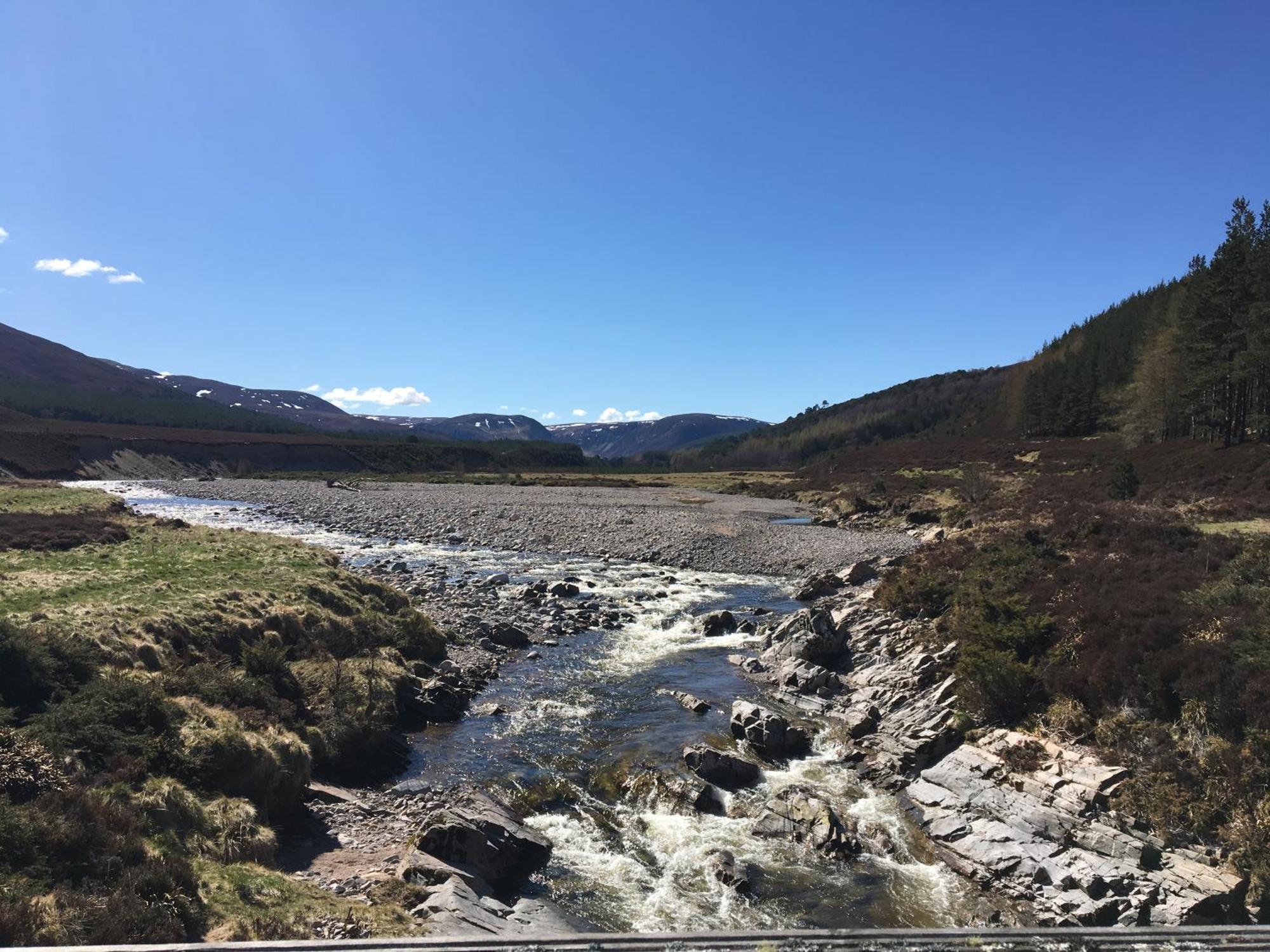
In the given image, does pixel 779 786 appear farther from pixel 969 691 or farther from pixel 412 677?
pixel 412 677

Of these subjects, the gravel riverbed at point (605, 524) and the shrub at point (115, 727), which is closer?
the shrub at point (115, 727)

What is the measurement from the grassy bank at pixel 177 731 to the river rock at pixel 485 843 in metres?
2.12

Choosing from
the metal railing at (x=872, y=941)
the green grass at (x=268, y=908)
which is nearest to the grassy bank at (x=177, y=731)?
the green grass at (x=268, y=908)

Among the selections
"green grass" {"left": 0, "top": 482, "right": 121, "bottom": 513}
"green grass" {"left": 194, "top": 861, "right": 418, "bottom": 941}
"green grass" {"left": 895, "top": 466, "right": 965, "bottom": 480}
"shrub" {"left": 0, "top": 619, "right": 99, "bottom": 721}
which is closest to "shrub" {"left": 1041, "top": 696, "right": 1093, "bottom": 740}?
"green grass" {"left": 194, "top": 861, "right": 418, "bottom": 941}

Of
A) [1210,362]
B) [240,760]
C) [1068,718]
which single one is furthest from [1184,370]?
[240,760]

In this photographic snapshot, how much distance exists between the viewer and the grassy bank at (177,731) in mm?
7875

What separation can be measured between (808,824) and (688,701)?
6.79 meters

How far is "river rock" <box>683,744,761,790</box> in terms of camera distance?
1517 cm

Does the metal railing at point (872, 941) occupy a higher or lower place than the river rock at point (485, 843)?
higher

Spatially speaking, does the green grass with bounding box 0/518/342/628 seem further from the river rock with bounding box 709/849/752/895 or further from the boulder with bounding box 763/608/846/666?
the boulder with bounding box 763/608/846/666

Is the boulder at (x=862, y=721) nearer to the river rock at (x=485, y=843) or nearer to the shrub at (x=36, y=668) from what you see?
the river rock at (x=485, y=843)

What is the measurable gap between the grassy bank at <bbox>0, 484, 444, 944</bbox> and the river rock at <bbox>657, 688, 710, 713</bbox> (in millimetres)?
8101

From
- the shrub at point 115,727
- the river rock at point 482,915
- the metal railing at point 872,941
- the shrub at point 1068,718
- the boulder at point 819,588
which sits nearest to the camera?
the metal railing at point 872,941

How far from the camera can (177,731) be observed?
466 inches
